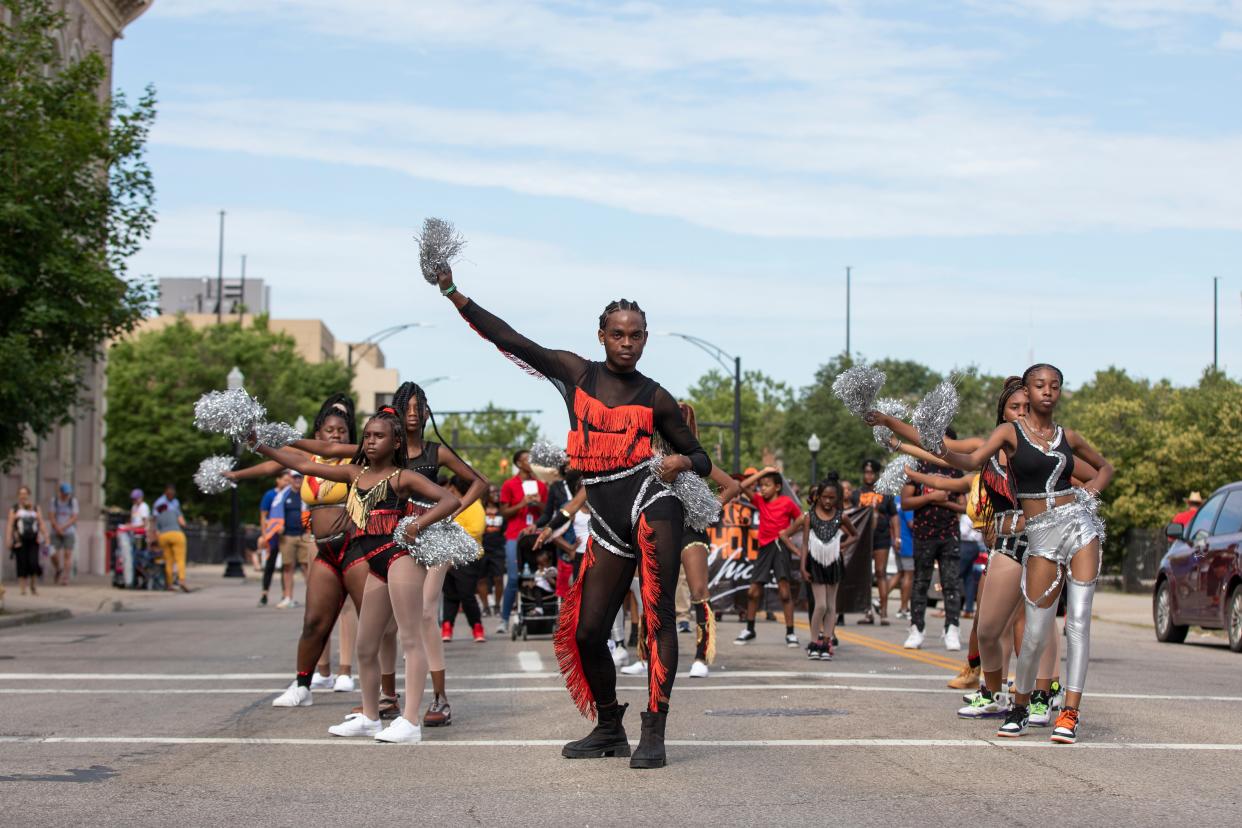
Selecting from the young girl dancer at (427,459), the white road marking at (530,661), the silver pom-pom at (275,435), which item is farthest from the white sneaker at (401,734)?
the white road marking at (530,661)

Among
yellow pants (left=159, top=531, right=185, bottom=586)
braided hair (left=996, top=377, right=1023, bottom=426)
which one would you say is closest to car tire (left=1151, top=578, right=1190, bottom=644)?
braided hair (left=996, top=377, right=1023, bottom=426)

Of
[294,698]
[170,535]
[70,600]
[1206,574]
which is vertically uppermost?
[1206,574]

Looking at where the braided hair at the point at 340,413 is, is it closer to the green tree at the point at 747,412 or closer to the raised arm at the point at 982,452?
the raised arm at the point at 982,452

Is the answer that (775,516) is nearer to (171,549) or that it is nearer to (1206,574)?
(1206,574)

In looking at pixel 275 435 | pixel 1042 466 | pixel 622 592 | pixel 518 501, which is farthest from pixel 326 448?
pixel 518 501

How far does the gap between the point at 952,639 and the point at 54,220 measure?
12470 mm

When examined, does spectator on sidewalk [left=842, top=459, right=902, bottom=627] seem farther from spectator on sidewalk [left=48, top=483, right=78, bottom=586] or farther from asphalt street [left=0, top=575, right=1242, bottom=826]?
spectator on sidewalk [left=48, top=483, right=78, bottom=586]

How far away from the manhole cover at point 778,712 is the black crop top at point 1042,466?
2004mm

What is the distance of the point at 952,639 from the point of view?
17.0 meters

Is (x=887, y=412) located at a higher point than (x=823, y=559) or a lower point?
higher

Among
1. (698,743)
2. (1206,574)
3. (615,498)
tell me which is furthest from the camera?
(1206,574)

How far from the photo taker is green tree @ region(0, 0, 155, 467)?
21.9 meters

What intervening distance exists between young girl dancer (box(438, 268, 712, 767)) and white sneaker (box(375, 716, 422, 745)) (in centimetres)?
115

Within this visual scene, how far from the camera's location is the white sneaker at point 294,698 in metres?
11.1
